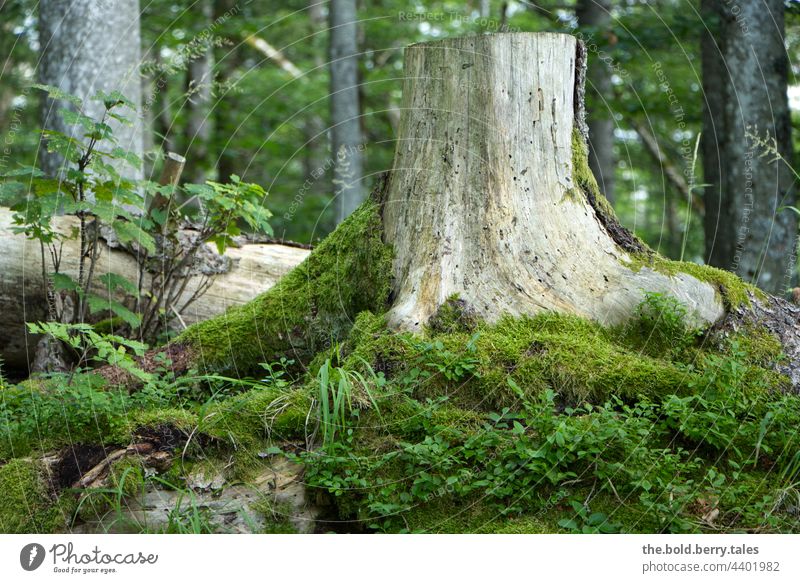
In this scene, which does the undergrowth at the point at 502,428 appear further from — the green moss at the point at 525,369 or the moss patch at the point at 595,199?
the moss patch at the point at 595,199

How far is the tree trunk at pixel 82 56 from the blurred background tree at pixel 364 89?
180 cm

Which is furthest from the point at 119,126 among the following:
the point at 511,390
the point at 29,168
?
the point at 511,390

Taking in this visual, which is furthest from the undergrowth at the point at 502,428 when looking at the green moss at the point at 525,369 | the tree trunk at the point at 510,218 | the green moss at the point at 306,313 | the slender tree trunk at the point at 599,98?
the slender tree trunk at the point at 599,98

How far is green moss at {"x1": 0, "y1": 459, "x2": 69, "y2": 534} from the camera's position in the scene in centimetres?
336

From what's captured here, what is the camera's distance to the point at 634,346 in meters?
4.14

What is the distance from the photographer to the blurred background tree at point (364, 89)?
954 centimetres

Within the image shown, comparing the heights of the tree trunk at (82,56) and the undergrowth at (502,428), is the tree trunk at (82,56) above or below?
above

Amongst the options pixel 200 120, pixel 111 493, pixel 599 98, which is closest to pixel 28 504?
pixel 111 493

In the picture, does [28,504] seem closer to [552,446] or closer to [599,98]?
[552,446]

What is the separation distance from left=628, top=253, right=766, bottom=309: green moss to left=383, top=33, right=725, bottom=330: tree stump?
0.09 ft

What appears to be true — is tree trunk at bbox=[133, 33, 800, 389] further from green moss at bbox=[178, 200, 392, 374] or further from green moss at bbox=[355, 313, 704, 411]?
green moss at bbox=[355, 313, 704, 411]

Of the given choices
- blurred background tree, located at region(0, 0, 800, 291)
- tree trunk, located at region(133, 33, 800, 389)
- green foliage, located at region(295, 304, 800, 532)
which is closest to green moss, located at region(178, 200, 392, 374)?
tree trunk, located at region(133, 33, 800, 389)
